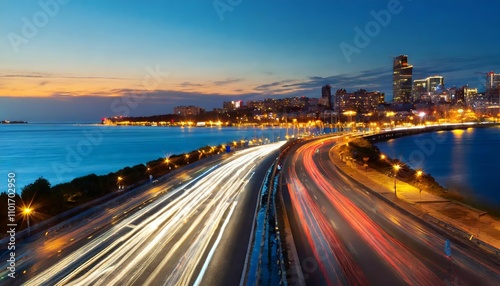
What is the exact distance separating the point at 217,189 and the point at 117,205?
20.5ft

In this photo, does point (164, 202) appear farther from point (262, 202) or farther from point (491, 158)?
point (491, 158)

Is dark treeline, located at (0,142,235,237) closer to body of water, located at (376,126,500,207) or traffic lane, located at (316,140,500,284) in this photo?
traffic lane, located at (316,140,500,284)

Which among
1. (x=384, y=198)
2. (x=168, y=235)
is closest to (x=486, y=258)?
(x=384, y=198)

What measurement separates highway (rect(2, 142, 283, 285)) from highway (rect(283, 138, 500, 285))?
89.0 inches

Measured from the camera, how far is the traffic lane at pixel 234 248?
10.6m

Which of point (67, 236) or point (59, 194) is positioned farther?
point (59, 194)

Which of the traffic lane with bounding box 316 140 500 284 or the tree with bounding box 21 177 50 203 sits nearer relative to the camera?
the traffic lane with bounding box 316 140 500 284

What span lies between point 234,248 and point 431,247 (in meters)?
6.45

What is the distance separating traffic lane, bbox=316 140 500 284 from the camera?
35.4ft

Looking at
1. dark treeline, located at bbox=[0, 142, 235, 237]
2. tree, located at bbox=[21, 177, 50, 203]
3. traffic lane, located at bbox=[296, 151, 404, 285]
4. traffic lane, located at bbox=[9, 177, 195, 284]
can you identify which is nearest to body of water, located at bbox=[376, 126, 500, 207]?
traffic lane, located at bbox=[296, 151, 404, 285]

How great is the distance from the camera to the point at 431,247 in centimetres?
1286

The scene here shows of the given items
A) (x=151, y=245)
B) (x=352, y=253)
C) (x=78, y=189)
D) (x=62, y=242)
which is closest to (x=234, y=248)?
(x=151, y=245)

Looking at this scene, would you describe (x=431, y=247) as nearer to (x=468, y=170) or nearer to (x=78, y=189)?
(x=78, y=189)

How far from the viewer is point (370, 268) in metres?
11.1
